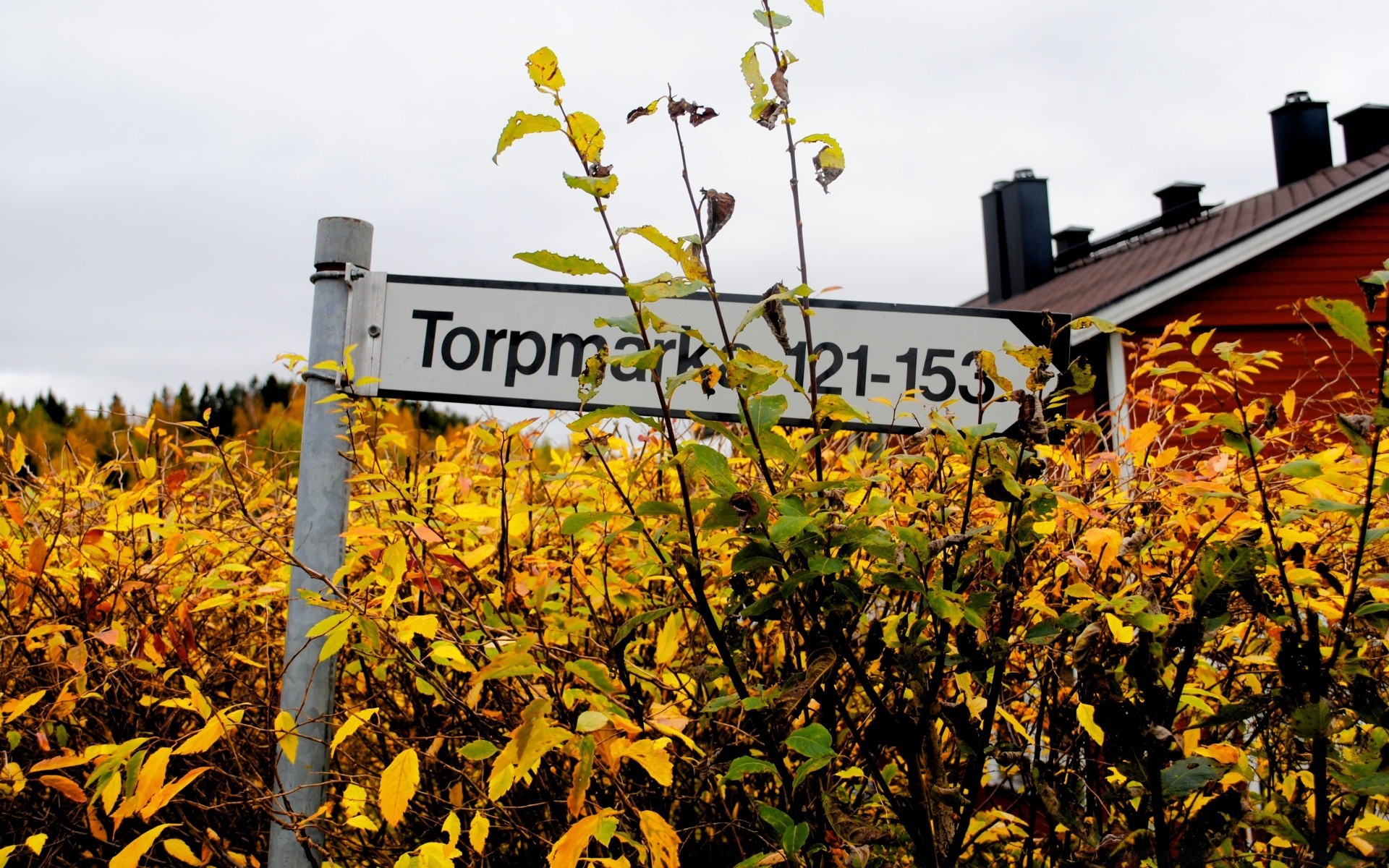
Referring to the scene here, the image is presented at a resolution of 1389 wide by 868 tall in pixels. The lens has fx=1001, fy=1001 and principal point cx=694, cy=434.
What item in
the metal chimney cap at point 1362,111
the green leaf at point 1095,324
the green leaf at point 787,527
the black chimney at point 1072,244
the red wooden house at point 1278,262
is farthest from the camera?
the black chimney at point 1072,244

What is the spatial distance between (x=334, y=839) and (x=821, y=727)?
128 cm

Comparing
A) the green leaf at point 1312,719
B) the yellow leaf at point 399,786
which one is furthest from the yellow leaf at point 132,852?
the green leaf at point 1312,719

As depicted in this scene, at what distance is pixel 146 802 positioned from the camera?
4.75 ft

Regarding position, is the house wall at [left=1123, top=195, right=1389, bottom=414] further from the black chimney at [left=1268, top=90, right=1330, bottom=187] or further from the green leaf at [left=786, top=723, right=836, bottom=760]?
the green leaf at [left=786, top=723, right=836, bottom=760]

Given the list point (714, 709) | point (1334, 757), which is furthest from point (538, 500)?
point (1334, 757)

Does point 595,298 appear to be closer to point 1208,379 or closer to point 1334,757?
point 1208,379

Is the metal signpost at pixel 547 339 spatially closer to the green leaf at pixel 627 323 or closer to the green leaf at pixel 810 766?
the green leaf at pixel 627 323

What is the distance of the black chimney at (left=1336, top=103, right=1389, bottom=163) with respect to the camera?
13922 mm

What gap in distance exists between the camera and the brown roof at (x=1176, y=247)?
10.8 meters

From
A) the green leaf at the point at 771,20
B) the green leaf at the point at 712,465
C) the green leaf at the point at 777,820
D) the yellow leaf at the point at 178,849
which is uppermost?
the green leaf at the point at 771,20

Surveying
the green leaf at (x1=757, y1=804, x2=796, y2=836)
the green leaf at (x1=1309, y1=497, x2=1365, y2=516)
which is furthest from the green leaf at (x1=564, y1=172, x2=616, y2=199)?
the green leaf at (x1=1309, y1=497, x2=1365, y2=516)

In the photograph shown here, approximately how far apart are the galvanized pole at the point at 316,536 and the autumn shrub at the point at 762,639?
0.20ft

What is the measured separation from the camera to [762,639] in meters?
2.27

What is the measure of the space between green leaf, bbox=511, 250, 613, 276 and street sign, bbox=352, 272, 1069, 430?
70cm
